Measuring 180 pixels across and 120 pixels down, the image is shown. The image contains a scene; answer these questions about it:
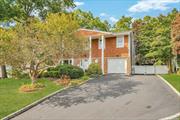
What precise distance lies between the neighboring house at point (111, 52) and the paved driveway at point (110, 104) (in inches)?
550

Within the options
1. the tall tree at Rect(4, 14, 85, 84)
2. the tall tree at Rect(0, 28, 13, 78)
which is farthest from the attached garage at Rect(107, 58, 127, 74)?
the tall tree at Rect(0, 28, 13, 78)

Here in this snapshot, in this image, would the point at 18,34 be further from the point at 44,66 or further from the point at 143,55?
the point at 143,55

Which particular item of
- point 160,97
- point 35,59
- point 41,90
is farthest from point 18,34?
point 160,97

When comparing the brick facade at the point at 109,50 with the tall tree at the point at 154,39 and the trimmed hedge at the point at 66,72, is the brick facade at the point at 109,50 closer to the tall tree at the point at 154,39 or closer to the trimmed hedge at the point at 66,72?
Answer: the tall tree at the point at 154,39

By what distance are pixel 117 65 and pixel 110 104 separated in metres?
21.4

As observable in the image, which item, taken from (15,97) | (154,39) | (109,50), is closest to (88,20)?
(154,39)

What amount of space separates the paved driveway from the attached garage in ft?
45.0

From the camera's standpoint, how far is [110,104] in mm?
20453

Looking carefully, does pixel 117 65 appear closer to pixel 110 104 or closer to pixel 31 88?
pixel 31 88

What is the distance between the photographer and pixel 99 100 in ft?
71.8

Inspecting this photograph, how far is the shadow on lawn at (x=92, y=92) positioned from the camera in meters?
22.0

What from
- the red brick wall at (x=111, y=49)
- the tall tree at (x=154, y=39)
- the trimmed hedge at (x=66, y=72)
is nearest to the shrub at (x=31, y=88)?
the trimmed hedge at (x=66, y=72)

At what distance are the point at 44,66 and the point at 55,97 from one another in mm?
4783

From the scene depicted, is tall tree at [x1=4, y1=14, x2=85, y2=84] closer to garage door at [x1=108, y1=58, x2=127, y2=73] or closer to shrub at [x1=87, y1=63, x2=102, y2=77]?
shrub at [x1=87, y1=63, x2=102, y2=77]
